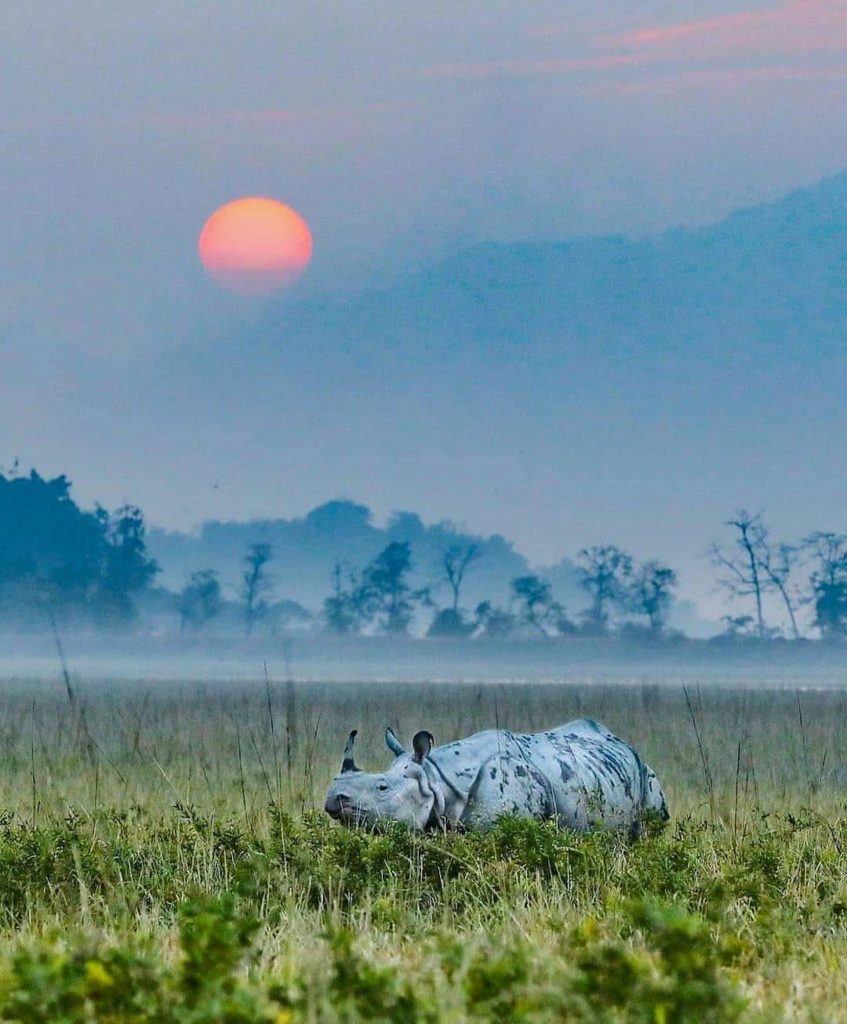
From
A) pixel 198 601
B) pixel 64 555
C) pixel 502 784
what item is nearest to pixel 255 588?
pixel 198 601

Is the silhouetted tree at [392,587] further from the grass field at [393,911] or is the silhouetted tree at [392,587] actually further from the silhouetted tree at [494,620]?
the grass field at [393,911]

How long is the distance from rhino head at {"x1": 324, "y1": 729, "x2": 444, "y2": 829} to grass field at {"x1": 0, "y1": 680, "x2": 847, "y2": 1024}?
249mm

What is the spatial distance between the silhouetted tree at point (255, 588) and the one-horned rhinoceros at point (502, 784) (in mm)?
121678

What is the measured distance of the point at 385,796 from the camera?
32.8 ft

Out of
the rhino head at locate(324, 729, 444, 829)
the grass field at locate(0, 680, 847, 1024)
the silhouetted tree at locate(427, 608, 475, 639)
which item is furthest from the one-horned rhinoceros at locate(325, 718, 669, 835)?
the silhouetted tree at locate(427, 608, 475, 639)

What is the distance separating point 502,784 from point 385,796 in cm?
101

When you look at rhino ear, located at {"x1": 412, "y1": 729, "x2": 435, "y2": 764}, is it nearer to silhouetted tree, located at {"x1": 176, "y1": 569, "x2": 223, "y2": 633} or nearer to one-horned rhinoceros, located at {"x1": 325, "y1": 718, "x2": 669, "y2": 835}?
one-horned rhinoceros, located at {"x1": 325, "y1": 718, "x2": 669, "y2": 835}

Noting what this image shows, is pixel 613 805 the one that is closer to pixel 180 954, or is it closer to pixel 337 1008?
pixel 180 954

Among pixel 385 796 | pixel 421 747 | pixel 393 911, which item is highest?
pixel 421 747

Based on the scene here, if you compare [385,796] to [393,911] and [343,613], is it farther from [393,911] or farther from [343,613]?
[343,613]

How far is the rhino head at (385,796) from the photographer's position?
9.97m

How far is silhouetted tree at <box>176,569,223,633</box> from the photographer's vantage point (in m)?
133

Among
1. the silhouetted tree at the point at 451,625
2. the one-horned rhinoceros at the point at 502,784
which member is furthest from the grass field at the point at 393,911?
the silhouetted tree at the point at 451,625

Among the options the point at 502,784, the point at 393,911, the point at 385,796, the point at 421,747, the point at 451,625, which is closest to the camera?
the point at 393,911
